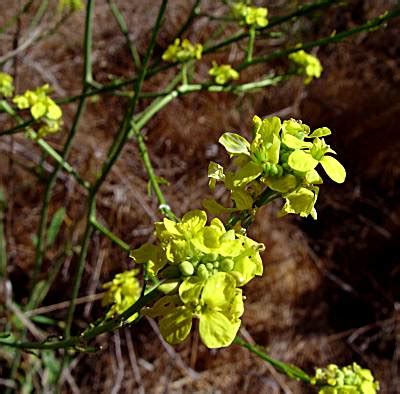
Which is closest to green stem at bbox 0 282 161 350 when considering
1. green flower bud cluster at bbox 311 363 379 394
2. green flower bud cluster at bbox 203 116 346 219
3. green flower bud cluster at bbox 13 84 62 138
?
green flower bud cluster at bbox 203 116 346 219

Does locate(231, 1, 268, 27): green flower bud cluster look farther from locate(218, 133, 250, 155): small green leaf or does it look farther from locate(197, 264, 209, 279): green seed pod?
locate(197, 264, 209, 279): green seed pod

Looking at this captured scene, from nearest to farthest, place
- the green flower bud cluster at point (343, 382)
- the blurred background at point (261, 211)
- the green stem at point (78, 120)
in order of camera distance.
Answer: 1. the green flower bud cluster at point (343, 382)
2. the green stem at point (78, 120)
3. the blurred background at point (261, 211)

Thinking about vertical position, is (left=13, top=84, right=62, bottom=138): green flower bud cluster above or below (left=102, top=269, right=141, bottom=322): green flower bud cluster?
above

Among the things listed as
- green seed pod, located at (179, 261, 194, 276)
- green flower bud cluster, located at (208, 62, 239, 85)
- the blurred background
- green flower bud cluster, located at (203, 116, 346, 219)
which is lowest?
the blurred background

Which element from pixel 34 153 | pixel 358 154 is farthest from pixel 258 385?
pixel 34 153

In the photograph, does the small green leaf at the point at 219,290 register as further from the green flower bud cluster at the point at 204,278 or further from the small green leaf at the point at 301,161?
the small green leaf at the point at 301,161

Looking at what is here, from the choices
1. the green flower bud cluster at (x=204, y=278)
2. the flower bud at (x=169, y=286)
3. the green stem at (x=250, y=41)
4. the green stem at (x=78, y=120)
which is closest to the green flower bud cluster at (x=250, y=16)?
the green stem at (x=250, y=41)

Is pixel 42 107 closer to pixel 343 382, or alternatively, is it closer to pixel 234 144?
pixel 234 144
